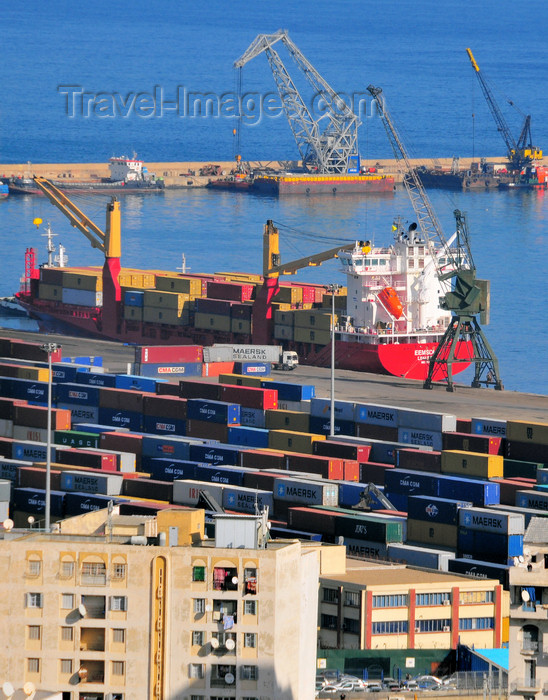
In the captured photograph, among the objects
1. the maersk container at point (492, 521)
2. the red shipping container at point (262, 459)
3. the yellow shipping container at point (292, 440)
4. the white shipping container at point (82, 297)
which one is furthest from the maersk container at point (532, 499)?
the white shipping container at point (82, 297)

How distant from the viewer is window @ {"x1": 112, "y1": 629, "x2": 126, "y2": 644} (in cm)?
2936

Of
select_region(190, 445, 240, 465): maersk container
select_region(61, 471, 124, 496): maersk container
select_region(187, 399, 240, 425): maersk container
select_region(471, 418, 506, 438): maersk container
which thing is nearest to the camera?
select_region(61, 471, 124, 496): maersk container

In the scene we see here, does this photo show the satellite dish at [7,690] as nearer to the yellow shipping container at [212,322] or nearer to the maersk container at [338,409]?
the maersk container at [338,409]

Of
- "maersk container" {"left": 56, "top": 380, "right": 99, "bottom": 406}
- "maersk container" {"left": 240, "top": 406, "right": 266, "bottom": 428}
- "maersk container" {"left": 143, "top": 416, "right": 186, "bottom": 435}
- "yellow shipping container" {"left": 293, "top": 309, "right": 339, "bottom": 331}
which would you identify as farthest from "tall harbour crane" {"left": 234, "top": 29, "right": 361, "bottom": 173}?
"maersk container" {"left": 240, "top": 406, "right": 266, "bottom": 428}

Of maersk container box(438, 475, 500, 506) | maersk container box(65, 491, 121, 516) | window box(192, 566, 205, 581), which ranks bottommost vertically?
maersk container box(65, 491, 121, 516)

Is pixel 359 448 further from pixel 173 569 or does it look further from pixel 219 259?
pixel 219 259

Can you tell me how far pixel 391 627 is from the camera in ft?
130

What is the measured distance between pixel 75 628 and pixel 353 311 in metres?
59.9

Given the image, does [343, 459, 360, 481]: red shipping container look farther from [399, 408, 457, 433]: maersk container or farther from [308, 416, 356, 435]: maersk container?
[308, 416, 356, 435]: maersk container

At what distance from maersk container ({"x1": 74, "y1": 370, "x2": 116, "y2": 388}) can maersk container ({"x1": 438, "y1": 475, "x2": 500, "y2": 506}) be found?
21776 mm

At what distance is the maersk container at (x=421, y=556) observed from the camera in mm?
45062

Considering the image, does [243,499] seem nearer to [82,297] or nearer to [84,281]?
[82,297]

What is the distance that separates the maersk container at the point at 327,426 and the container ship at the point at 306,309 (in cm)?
1925

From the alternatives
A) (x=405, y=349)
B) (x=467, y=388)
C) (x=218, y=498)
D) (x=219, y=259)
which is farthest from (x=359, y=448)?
(x=219, y=259)
